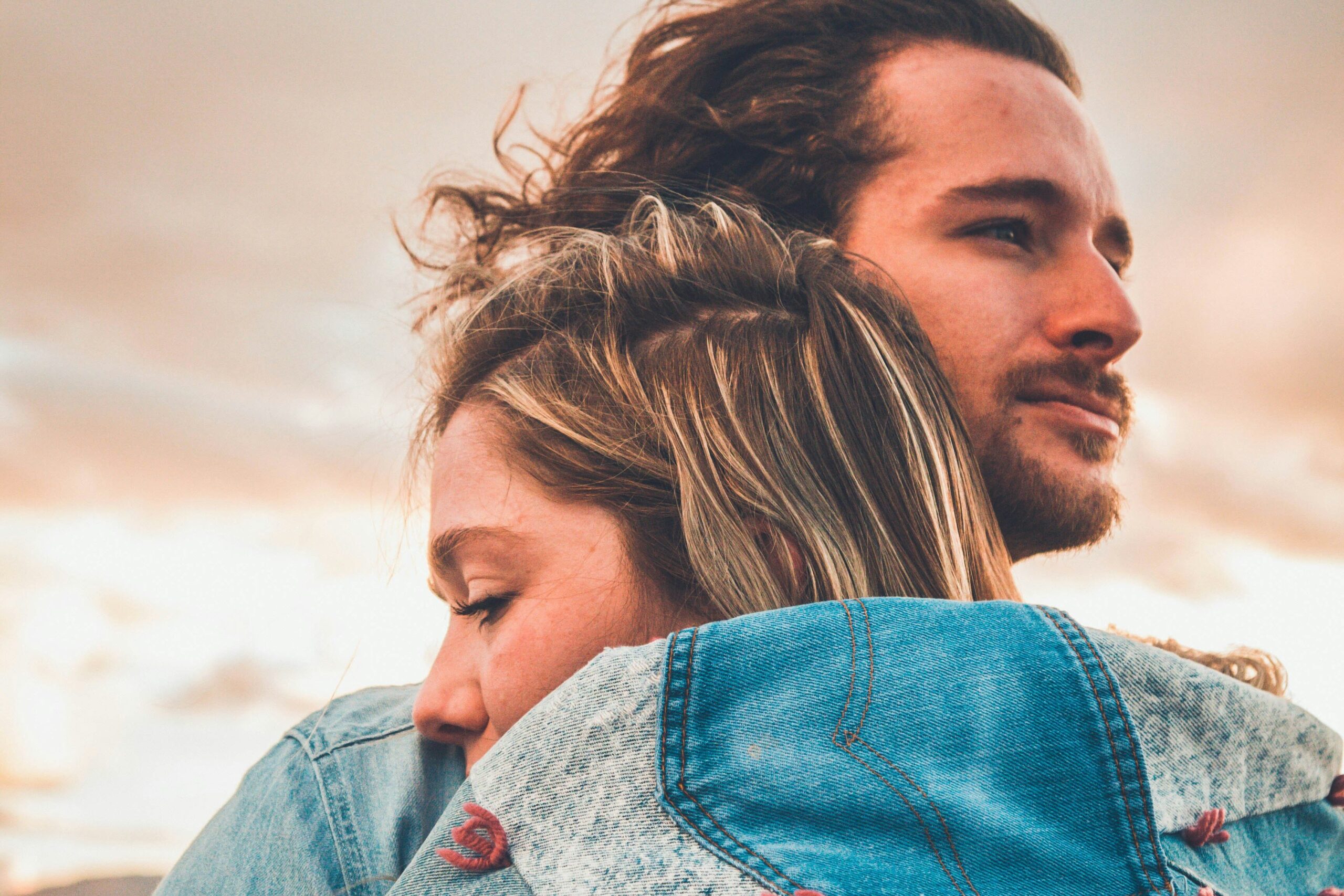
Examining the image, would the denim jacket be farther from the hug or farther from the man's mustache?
the man's mustache

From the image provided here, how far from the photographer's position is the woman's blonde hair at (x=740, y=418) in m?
1.62

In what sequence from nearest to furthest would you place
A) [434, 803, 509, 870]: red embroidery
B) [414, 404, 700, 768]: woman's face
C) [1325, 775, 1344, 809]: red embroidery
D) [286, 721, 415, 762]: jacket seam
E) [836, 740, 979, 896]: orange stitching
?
[836, 740, 979, 896]: orange stitching, [434, 803, 509, 870]: red embroidery, [1325, 775, 1344, 809]: red embroidery, [414, 404, 700, 768]: woman's face, [286, 721, 415, 762]: jacket seam

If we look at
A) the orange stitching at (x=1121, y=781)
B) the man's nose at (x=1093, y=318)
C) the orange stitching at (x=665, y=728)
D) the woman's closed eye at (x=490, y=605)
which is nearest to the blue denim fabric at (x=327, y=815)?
the woman's closed eye at (x=490, y=605)

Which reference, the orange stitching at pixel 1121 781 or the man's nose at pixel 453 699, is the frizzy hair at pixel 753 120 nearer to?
the man's nose at pixel 453 699

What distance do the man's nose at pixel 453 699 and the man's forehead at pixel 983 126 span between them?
1.62 m

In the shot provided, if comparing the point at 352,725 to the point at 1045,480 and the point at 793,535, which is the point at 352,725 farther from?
the point at 1045,480

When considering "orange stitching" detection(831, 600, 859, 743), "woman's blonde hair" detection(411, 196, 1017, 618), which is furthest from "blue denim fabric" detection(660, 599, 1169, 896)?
"woman's blonde hair" detection(411, 196, 1017, 618)

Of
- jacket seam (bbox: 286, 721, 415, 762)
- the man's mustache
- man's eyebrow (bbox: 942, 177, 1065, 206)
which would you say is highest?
man's eyebrow (bbox: 942, 177, 1065, 206)

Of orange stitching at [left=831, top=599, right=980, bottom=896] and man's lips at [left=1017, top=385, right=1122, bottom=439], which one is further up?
man's lips at [left=1017, top=385, right=1122, bottom=439]

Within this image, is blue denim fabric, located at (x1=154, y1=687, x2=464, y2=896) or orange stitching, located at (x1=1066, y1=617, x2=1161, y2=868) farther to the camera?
blue denim fabric, located at (x1=154, y1=687, x2=464, y2=896)

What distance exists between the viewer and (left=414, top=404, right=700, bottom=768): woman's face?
61.7 inches

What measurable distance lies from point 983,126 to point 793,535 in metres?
1.49

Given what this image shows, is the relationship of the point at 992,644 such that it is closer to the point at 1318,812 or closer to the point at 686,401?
the point at 1318,812

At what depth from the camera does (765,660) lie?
1.03 metres
